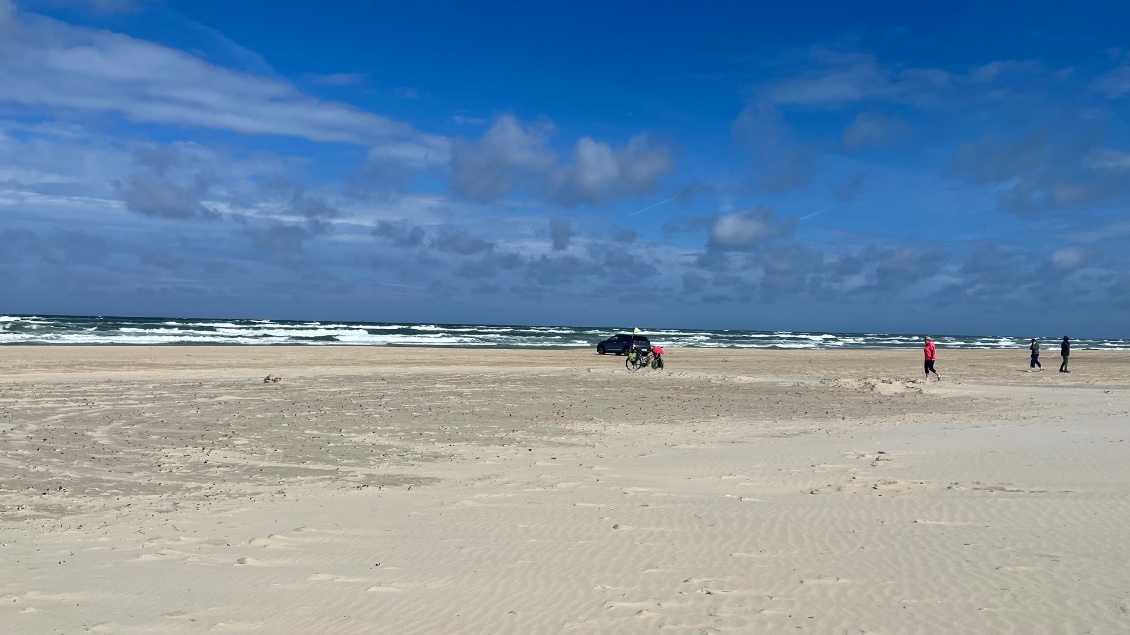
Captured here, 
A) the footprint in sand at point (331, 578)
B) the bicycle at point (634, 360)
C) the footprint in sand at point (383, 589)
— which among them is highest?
the bicycle at point (634, 360)

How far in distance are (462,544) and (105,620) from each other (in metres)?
3.05

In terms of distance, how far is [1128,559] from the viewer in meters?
7.16

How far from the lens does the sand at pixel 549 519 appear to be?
588 cm

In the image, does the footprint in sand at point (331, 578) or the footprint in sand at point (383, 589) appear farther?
the footprint in sand at point (331, 578)

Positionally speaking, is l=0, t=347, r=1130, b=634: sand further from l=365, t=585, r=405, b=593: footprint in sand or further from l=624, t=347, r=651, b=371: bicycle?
l=624, t=347, r=651, b=371: bicycle

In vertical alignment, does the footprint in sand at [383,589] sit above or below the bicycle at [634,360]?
below

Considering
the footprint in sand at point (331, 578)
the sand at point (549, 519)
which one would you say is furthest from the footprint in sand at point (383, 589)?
the footprint in sand at point (331, 578)

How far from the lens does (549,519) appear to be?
8750mm

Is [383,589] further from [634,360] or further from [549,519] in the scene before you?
[634,360]

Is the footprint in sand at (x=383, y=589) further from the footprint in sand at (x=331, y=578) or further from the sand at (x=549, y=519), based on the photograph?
the footprint in sand at (x=331, y=578)

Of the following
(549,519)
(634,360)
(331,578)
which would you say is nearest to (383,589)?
(331,578)

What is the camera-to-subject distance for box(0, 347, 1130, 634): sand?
231 inches

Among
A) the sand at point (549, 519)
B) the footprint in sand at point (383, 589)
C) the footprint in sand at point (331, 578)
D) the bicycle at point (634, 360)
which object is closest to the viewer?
the sand at point (549, 519)

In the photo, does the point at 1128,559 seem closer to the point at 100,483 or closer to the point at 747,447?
the point at 747,447
